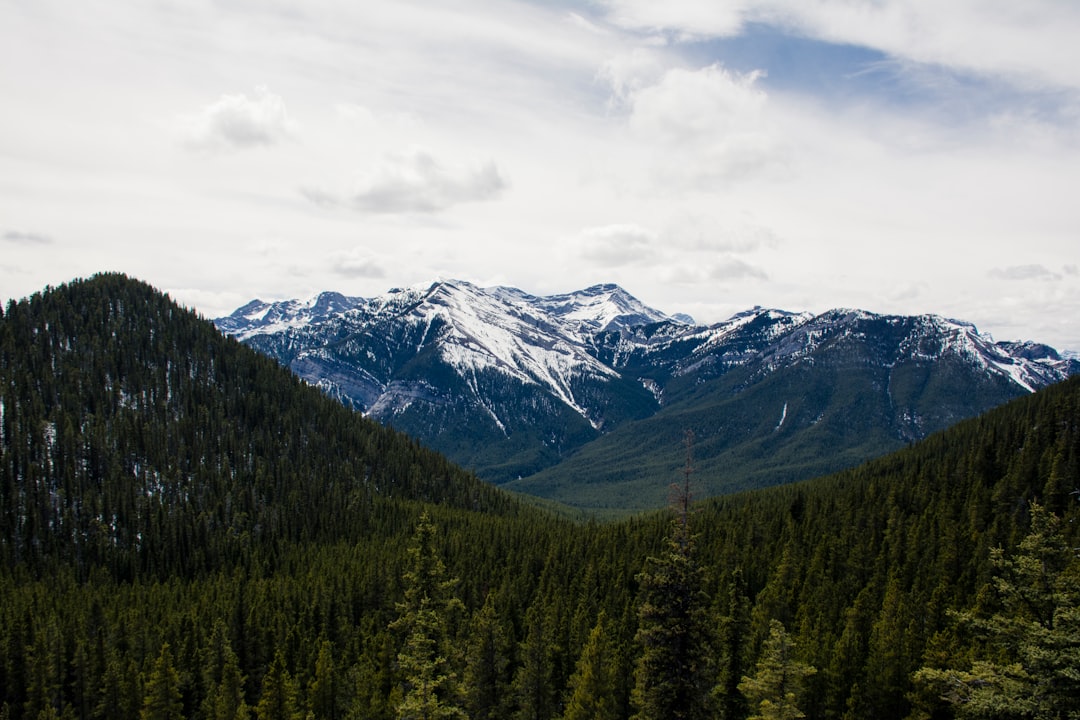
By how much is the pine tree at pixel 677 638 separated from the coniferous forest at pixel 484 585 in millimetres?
119

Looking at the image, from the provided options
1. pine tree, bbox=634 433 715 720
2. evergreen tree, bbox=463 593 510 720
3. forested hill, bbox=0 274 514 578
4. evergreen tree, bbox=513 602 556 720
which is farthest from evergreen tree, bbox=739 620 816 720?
forested hill, bbox=0 274 514 578

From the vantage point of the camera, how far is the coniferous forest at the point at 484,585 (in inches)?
1248

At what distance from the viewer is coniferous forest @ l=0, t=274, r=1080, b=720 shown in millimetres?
31688

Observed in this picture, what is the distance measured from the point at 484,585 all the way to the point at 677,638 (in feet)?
296

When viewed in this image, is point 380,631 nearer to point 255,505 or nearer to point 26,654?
point 26,654

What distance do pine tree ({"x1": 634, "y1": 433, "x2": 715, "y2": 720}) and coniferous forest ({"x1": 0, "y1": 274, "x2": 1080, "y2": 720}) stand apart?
119 mm

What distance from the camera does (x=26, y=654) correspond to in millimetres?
84000

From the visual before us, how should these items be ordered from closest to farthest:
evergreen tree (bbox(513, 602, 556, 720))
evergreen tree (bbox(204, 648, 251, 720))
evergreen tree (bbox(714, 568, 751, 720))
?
evergreen tree (bbox(714, 568, 751, 720)) → evergreen tree (bbox(513, 602, 556, 720)) → evergreen tree (bbox(204, 648, 251, 720))

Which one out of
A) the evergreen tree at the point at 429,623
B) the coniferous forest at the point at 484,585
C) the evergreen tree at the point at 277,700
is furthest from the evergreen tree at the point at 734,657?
the evergreen tree at the point at 277,700

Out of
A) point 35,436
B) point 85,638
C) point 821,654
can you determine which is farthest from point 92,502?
point 821,654

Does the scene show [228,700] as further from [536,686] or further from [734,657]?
[734,657]

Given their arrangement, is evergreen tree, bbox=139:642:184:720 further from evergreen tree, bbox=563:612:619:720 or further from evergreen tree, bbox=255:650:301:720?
evergreen tree, bbox=563:612:619:720

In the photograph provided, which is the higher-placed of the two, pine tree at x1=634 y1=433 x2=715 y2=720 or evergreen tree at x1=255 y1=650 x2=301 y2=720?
pine tree at x1=634 y1=433 x2=715 y2=720

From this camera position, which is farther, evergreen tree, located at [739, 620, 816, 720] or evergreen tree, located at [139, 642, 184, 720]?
evergreen tree, located at [139, 642, 184, 720]
